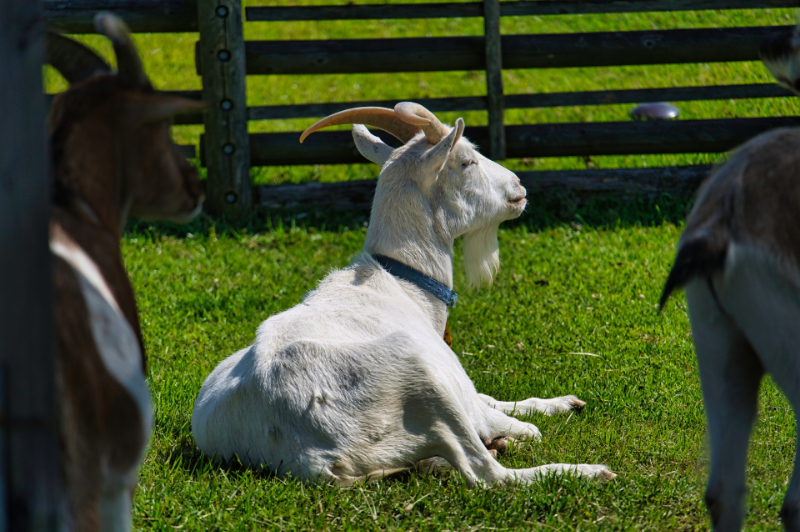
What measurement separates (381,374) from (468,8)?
6017mm

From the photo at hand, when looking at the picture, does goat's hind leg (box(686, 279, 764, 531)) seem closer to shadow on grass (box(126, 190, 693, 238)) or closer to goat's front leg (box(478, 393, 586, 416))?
goat's front leg (box(478, 393, 586, 416))

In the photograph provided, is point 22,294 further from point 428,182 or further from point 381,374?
A: point 428,182

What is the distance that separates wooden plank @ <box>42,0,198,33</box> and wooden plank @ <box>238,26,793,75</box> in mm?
1147

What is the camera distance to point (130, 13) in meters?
8.29

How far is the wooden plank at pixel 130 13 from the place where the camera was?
8172 mm

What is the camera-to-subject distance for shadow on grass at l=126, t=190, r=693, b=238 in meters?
8.27

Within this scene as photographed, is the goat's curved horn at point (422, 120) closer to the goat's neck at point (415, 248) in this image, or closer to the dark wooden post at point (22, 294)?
the goat's neck at point (415, 248)

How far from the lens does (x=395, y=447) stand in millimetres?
3697

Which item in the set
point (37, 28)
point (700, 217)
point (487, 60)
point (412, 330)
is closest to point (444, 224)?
point (412, 330)

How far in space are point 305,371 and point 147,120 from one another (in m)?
1.66

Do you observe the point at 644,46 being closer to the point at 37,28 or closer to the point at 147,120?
the point at 147,120

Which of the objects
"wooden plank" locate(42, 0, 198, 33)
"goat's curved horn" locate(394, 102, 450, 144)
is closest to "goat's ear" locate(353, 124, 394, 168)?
"goat's curved horn" locate(394, 102, 450, 144)

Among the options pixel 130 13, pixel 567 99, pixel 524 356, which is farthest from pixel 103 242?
pixel 567 99

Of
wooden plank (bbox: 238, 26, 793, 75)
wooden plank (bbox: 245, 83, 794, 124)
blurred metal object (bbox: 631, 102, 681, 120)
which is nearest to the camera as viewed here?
wooden plank (bbox: 245, 83, 794, 124)
